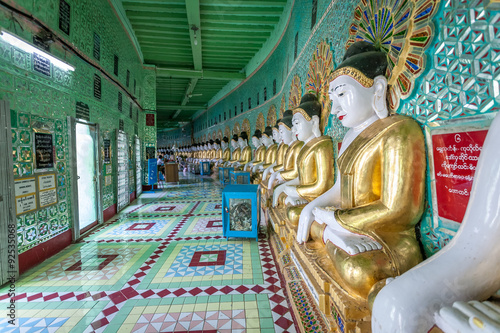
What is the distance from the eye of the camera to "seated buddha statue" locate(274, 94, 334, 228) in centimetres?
252

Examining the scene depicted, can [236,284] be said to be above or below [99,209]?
below

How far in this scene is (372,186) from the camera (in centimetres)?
152

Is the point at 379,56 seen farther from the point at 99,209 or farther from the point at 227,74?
the point at 227,74

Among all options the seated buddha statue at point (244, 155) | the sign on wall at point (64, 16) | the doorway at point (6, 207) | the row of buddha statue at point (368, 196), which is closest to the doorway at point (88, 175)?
the sign on wall at point (64, 16)

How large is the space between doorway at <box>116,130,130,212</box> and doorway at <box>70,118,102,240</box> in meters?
0.98

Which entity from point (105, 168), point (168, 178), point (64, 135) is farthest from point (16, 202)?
point (168, 178)

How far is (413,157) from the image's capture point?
1.34 metres

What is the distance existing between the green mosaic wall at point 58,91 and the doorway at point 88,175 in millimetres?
221

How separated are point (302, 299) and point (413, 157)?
1.45 m

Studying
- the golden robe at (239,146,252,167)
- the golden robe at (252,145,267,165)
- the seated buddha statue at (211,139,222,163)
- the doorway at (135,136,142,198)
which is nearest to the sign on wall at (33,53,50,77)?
the golden robe at (252,145,267,165)

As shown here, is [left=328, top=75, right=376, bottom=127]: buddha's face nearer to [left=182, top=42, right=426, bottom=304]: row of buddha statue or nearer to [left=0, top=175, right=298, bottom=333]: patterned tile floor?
[left=182, top=42, right=426, bottom=304]: row of buddha statue

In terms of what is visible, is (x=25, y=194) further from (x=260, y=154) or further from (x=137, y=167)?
(x=137, y=167)

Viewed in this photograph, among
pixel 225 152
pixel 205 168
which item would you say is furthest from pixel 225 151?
pixel 205 168

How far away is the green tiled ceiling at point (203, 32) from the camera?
593cm
